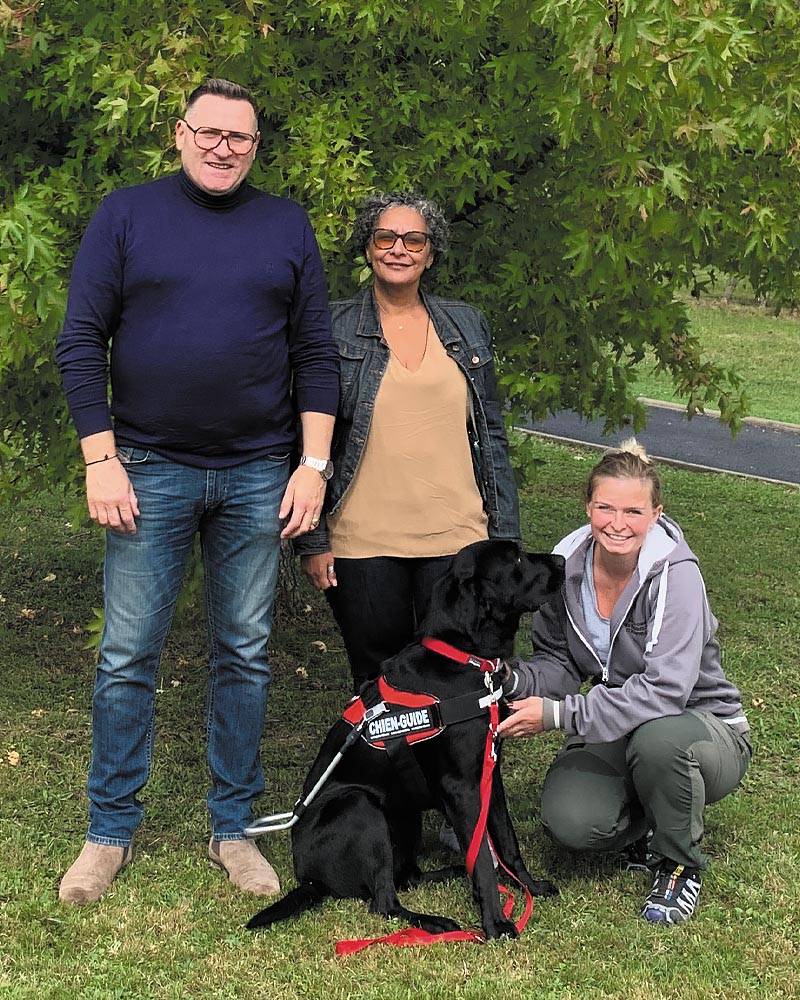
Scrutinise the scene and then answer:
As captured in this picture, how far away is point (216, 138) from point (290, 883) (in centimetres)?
213

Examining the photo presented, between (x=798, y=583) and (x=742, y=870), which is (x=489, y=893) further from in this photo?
(x=798, y=583)

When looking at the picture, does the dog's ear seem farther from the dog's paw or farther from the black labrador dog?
the dog's paw

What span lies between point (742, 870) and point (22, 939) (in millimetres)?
2118

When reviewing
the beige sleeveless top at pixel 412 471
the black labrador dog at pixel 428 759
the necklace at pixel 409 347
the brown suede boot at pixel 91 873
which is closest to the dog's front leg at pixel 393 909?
the black labrador dog at pixel 428 759

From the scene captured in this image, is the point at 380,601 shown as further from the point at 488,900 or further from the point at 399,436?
the point at 488,900

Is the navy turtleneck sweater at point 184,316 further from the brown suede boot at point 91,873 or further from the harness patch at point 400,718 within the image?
the brown suede boot at point 91,873

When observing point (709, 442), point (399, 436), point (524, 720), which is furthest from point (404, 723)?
point (709, 442)

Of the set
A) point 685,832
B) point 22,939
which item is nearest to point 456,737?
point 685,832

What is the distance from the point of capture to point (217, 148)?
326 cm

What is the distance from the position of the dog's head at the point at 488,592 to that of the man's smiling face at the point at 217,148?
47.1 inches

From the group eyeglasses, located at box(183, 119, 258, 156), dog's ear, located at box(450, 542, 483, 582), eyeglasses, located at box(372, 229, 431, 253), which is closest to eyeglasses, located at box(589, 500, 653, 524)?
dog's ear, located at box(450, 542, 483, 582)

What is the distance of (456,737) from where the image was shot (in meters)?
3.51

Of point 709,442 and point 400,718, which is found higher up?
point 400,718

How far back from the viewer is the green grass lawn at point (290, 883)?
3.20m
